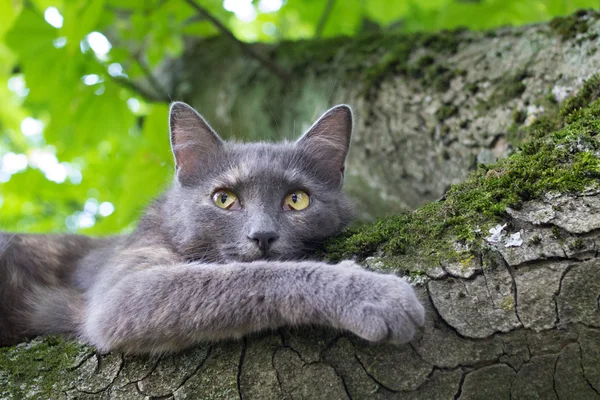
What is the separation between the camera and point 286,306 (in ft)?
6.12

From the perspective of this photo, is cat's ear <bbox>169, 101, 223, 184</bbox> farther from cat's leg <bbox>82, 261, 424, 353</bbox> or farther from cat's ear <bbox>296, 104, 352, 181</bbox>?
cat's leg <bbox>82, 261, 424, 353</bbox>

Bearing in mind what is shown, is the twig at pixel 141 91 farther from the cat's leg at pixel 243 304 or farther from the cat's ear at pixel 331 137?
the cat's leg at pixel 243 304


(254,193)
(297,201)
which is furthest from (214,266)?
(297,201)

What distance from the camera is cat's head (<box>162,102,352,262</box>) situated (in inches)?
97.7

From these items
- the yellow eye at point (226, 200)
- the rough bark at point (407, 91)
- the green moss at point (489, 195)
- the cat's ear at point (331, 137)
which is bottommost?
the green moss at point (489, 195)

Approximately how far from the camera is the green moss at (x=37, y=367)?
1904mm

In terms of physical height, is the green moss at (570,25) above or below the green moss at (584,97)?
above

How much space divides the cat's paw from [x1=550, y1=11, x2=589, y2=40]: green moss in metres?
1.79

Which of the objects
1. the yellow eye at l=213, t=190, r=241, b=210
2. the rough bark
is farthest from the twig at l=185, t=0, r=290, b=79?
the yellow eye at l=213, t=190, r=241, b=210

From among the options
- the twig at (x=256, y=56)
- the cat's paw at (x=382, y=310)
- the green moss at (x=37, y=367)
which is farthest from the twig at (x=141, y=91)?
the cat's paw at (x=382, y=310)

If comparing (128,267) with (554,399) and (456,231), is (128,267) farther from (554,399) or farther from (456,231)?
(554,399)

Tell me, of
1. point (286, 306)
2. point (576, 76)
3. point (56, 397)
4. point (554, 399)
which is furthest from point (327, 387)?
point (576, 76)

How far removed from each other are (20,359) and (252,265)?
0.92 m

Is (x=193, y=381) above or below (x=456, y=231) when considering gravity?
below
